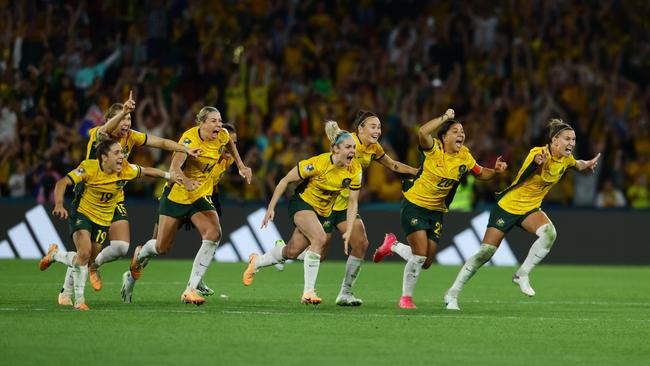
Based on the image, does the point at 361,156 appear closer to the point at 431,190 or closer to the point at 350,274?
the point at 431,190

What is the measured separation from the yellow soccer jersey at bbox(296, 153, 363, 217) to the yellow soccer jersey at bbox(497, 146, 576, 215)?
179 cm

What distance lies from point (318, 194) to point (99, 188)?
2.37 metres

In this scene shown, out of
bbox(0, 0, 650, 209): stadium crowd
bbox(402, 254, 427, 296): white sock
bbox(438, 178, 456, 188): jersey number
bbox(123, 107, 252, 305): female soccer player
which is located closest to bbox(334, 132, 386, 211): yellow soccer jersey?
bbox(438, 178, 456, 188): jersey number

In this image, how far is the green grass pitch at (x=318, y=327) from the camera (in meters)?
9.45

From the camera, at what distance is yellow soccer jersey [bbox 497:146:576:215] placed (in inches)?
567

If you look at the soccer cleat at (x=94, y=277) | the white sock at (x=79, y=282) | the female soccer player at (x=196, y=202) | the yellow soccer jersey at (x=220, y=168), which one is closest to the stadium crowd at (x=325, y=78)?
the yellow soccer jersey at (x=220, y=168)

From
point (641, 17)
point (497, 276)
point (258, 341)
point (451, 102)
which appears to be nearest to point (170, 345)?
point (258, 341)

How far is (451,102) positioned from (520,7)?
3.73 metres

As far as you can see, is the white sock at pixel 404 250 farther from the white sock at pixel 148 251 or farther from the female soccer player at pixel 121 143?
the white sock at pixel 148 251

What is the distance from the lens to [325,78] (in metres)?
25.6

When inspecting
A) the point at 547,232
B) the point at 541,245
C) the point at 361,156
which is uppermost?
the point at 361,156

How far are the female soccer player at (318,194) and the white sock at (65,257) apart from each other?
2184 millimetres

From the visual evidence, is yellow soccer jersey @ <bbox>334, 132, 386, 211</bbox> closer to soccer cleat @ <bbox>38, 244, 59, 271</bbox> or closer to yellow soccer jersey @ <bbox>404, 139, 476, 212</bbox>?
yellow soccer jersey @ <bbox>404, 139, 476, 212</bbox>

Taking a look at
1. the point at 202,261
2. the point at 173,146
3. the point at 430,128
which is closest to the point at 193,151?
the point at 173,146
